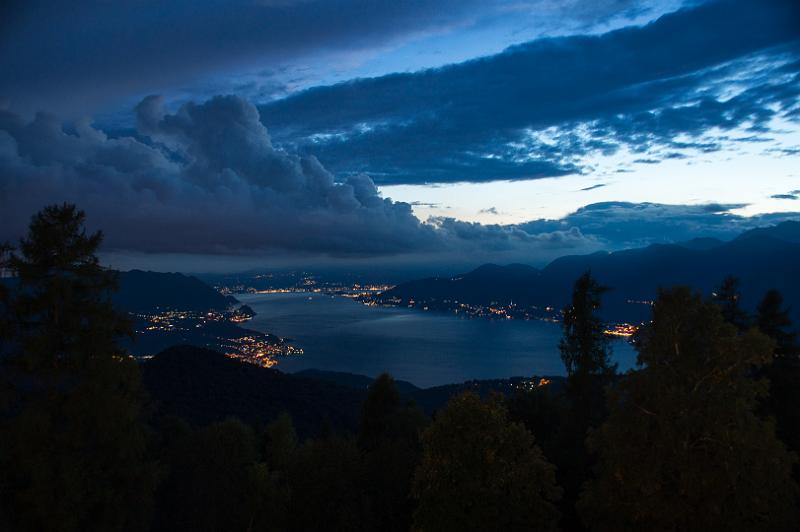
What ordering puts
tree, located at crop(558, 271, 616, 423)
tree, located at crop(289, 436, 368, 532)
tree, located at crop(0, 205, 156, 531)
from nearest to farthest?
tree, located at crop(0, 205, 156, 531), tree, located at crop(289, 436, 368, 532), tree, located at crop(558, 271, 616, 423)

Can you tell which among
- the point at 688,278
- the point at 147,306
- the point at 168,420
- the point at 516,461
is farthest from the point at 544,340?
the point at 147,306

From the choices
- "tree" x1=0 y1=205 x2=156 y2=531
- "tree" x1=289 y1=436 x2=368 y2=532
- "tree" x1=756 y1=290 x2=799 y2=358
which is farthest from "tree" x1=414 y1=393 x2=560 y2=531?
"tree" x1=756 y1=290 x2=799 y2=358

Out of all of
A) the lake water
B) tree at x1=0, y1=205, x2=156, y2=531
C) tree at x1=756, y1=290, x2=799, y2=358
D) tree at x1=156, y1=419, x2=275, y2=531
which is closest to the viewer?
tree at x1=0, y1=205, x2=156, y2=531

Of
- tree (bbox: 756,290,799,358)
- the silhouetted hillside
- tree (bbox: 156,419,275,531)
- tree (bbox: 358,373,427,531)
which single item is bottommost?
the silhouetted hillside

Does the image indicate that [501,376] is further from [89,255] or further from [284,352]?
[89,255]

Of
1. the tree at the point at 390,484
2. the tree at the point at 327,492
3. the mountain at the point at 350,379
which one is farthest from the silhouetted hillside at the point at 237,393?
the tree at the point at 327,492

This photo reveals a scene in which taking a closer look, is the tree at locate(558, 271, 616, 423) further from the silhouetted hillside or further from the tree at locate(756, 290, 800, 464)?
the silhouetted hillside

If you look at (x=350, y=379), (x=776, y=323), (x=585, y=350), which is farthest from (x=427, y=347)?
(x=776, y=323)

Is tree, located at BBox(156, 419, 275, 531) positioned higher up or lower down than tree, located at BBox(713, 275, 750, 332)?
lower down

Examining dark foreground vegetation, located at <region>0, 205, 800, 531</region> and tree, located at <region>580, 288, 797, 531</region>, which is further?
dark foreground vegetation, located at <region>0, 205, 800, 531</region>
